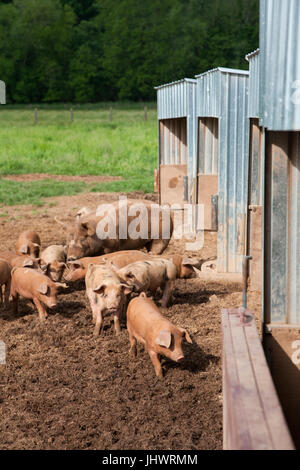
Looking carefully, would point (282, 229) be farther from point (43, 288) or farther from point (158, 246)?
point (158, 246)

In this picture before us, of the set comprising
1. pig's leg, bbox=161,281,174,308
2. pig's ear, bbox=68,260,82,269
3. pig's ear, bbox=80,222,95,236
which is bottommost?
pig's leg, bbox=161,281,174,308

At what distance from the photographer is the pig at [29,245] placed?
903 cm

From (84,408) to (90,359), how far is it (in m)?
1.02

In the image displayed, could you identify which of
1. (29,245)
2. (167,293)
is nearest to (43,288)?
(167,293)

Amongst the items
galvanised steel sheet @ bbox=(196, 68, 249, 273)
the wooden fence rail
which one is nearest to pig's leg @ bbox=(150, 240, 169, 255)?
galvanised steel sheet @ bbox=(196, 68, 249, 273)

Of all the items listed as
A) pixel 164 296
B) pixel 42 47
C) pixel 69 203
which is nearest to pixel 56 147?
pixel 69 203

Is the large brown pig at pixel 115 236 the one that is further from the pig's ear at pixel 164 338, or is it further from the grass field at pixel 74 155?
the grass field at pixel 74 155

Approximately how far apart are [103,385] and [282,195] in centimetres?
229

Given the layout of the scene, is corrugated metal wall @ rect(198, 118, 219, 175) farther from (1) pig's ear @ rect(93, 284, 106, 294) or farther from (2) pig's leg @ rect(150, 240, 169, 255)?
(1) pig's ear @ rect(93, 284, 106, 294)

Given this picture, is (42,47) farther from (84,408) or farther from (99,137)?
(84,408)

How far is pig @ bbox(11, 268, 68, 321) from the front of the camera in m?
7.07

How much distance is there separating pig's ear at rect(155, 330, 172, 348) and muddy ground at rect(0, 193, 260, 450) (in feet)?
1.21

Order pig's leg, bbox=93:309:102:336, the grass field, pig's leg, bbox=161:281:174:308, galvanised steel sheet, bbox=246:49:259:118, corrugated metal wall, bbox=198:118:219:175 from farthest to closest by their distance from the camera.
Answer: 1. the grass field
2. corrugated metal wall, bbox=198:118:219:175
3. pig's leg, bbox=161:281:174:308
4. pig's leg, bbox=93:309:102:336
5. galvanised steel sheet, bbox=246:49:259:118

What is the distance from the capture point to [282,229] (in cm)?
459
